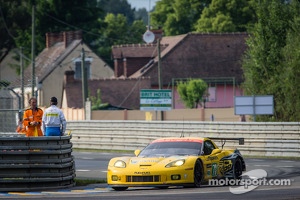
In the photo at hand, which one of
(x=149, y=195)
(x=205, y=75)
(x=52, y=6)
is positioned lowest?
(x=149, y=195)

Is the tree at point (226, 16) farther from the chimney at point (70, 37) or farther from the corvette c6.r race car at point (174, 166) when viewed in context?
the corvette c6.r race car at point (174, 166)

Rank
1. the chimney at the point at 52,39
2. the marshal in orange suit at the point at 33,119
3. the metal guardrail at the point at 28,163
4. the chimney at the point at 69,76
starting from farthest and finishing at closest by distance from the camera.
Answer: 1. the chimney at the point at 52,39
2. the chimney at the point at 69,76
3. the marshal in orange suit at the point at 33,119
4. the metal guardrail at the point at 28,163

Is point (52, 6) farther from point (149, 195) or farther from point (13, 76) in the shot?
point (149, 195)

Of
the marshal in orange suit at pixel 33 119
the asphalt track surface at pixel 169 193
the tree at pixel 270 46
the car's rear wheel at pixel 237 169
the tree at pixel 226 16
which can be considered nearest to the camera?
the asphalt track surface at pixel 169 193

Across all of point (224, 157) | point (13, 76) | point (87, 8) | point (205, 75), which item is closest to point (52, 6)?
point (87, 8)

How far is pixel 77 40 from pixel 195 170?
59284 millimetres

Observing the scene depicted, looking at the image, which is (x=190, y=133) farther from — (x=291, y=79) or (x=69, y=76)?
(x=69, y=76)

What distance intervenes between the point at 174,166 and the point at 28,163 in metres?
2.84

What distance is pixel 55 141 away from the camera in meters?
19.8

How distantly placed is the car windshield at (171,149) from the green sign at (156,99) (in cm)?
3068

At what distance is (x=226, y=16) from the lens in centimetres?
9094

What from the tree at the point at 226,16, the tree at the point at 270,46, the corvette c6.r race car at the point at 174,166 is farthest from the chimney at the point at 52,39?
the corvette c6.r race car at the point at 174,166

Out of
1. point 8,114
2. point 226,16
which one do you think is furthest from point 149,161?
point 226,16

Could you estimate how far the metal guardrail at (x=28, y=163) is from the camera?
63.9 feet
